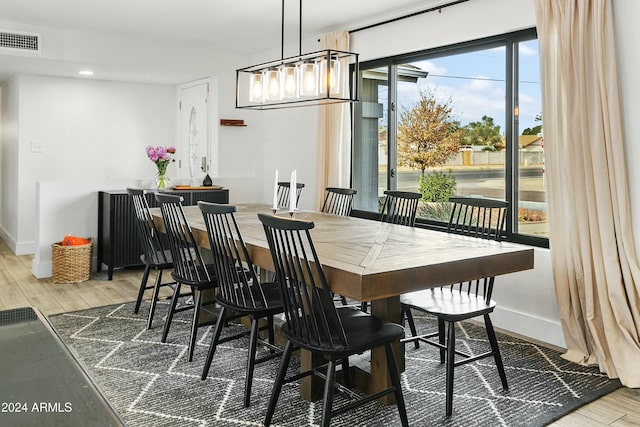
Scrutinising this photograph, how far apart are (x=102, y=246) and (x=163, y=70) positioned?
6.75 ft

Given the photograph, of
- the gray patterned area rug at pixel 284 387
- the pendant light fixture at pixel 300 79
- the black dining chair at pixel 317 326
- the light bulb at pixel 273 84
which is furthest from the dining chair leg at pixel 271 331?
the light bulb at pixel 273 84

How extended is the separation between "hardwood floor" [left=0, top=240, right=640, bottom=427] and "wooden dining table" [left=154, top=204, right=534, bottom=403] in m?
0.86

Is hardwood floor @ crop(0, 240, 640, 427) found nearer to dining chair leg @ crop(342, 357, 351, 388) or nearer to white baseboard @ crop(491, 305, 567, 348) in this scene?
white baseboard @ crop(491, 305, 567, 348)

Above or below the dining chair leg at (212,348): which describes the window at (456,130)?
above

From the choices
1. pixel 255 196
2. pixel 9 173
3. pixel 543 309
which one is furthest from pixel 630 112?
pixel 9 173

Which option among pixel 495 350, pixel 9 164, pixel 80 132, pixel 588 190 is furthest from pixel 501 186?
pixel 9 164

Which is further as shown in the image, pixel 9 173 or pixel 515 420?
pixel 9 173

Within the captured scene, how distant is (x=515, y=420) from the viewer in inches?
97.5

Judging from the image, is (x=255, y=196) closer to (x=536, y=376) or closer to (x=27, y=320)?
(x=536, y=376)

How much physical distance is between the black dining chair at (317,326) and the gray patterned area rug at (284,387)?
222mm

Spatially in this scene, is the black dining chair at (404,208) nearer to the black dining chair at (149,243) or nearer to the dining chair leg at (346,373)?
the dining chair leg at (346,373)

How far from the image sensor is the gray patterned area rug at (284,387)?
8.15 ft

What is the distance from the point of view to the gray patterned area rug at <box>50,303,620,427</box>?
248 centimetres

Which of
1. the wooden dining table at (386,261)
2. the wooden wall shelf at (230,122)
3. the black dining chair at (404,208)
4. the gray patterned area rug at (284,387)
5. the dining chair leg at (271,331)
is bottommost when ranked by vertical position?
the gray patterned area rug at (284,387)
